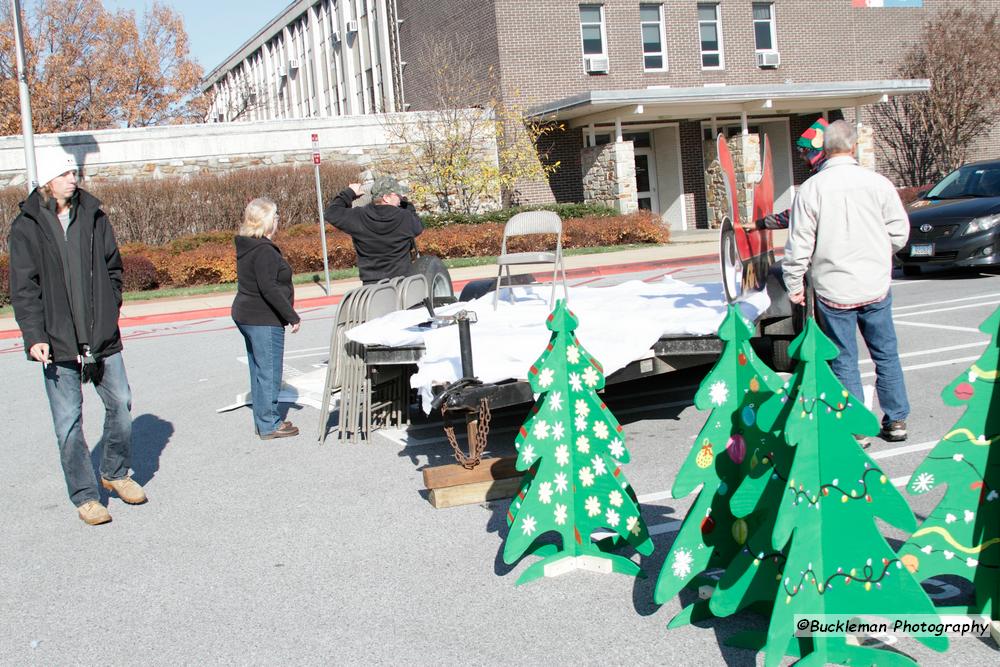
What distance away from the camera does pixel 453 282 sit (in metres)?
19.1

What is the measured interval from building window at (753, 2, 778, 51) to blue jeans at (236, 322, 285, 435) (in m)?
28.8

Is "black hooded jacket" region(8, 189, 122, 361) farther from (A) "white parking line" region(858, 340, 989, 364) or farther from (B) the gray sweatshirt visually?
(A) "white parking line" region(858, 340, 989, 364)

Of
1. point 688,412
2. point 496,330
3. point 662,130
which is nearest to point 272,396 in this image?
point 496,330

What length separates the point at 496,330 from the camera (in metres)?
7.08

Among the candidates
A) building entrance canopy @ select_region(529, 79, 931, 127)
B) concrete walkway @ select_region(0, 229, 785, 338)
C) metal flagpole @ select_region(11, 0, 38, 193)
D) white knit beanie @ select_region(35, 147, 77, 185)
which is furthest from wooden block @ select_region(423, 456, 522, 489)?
building entrance canopy @ select_region(529, 79, 931, 127)

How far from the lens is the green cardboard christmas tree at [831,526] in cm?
318

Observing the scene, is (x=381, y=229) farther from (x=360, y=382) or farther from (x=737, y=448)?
(x=737, y=448)

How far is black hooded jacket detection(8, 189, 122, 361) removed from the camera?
541 centimetres

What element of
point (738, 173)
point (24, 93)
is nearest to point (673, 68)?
point (738, 173)

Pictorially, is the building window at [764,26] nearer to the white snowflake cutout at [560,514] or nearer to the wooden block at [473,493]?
the wooden block at [473,493]

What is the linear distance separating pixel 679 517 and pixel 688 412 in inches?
93.2

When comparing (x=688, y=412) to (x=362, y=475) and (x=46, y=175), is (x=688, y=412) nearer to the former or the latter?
(x=362, y=475)

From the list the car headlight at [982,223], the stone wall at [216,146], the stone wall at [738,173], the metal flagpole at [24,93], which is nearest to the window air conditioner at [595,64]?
the stone wall at [738,173]

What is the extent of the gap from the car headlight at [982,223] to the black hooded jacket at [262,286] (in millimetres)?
10054
